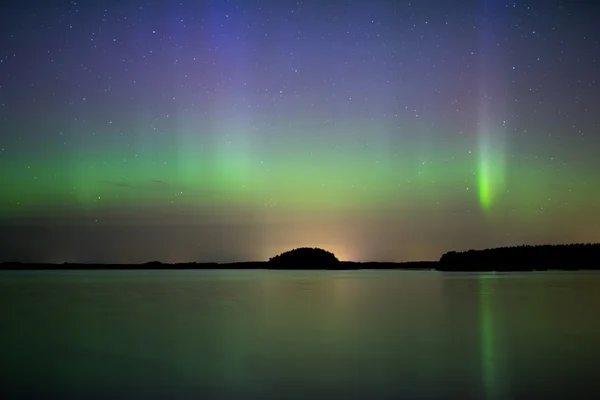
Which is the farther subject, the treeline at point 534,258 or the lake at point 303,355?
the treeline at point 534,258

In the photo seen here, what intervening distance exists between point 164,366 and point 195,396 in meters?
4.18

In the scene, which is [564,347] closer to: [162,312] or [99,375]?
[99,375]

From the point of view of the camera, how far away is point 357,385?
50.6ft

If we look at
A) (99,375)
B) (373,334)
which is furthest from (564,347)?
(99,375)

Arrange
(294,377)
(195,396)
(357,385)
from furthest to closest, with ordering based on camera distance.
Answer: (294,377) < (357,385) < (195,396)

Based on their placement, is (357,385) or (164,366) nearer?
(357,385)

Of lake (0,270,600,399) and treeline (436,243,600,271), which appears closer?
lake (0,270,600,399)

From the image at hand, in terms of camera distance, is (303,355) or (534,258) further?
(534,258)

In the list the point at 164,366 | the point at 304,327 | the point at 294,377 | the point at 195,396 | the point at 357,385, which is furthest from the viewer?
the point at 304,327

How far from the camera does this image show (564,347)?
21.5 metres

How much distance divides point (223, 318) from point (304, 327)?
6.03m

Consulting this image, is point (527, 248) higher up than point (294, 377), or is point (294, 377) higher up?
point (527, 248)

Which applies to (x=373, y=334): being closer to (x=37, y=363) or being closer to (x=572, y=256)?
(x=37, y=363)

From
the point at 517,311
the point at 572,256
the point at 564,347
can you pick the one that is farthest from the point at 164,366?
the point at 572,256
